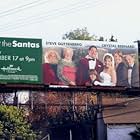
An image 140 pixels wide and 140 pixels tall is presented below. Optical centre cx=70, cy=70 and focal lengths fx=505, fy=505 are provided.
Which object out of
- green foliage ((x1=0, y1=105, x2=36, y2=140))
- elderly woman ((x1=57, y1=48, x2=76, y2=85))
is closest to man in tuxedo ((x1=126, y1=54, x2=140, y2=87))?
elderly woman ((x1=57, y1=48, x2=76, y2=85))

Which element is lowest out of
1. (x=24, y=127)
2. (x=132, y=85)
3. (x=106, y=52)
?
(x=24, y=127)

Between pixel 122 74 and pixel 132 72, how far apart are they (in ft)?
2.65

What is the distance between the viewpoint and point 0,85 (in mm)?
32906

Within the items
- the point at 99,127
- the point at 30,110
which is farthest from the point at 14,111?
the point at 30,110

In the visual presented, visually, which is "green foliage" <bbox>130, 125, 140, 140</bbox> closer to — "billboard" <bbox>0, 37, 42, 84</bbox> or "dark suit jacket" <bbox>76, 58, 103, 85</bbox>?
"dark suit jacket" <bbox>76, 58, 103, 85</bbox>

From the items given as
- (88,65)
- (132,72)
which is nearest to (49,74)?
(88,65)

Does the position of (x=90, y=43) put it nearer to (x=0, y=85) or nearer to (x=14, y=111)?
(x=0, y=85)

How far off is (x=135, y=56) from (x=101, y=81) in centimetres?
323

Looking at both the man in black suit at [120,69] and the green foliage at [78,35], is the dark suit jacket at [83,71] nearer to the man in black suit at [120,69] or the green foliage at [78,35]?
the man in black suit at [120,69]

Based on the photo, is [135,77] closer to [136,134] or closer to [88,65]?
[88,65]

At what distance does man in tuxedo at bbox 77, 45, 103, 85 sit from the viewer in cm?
3475

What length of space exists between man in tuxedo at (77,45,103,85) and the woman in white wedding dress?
356 millimetres

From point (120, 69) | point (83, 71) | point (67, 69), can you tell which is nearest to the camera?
point (67, 69)

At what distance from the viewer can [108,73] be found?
35.6 metres
